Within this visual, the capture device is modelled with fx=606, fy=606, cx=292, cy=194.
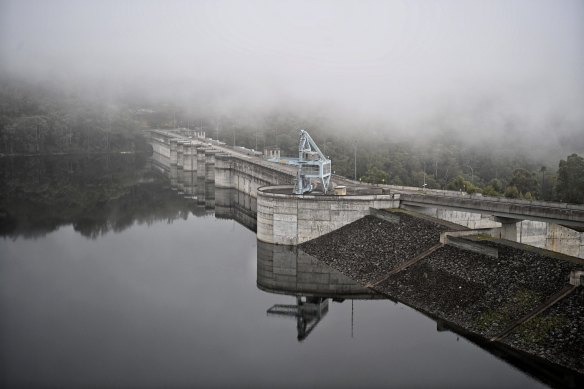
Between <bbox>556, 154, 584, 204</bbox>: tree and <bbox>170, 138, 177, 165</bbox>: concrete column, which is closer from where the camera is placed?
<bbox>556, 154, 584, 204</bbox>: tree

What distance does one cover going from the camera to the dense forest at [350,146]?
76.5 metres

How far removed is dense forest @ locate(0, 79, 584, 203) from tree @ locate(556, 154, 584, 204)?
100 millimetres

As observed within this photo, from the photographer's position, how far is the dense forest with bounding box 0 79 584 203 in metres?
76.5

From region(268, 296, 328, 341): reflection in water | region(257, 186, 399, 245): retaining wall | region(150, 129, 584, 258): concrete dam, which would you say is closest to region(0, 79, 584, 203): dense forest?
region(150, 129, 584, 258): concrete dam

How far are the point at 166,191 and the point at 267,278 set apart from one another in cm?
5358

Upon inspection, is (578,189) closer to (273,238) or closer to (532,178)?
(532,178)

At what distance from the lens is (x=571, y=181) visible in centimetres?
6550

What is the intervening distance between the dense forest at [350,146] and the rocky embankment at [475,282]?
28.6 metres

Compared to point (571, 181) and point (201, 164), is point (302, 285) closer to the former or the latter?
point (571, 181)

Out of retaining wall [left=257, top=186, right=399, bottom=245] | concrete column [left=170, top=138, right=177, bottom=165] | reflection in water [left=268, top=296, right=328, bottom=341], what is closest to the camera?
reflection in water [left=268, top=296, right=328, bottom=341]

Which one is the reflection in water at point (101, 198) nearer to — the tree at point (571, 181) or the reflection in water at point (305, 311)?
the reflection in water at point (305, 311)

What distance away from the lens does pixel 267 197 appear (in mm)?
52375

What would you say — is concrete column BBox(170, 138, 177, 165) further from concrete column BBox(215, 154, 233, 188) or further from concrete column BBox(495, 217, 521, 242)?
concrete column BBox(495, 217, 521, 242)

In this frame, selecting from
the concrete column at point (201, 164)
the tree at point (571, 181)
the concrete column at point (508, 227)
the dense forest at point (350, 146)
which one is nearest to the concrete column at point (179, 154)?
the concrete column at point (201, 164)
